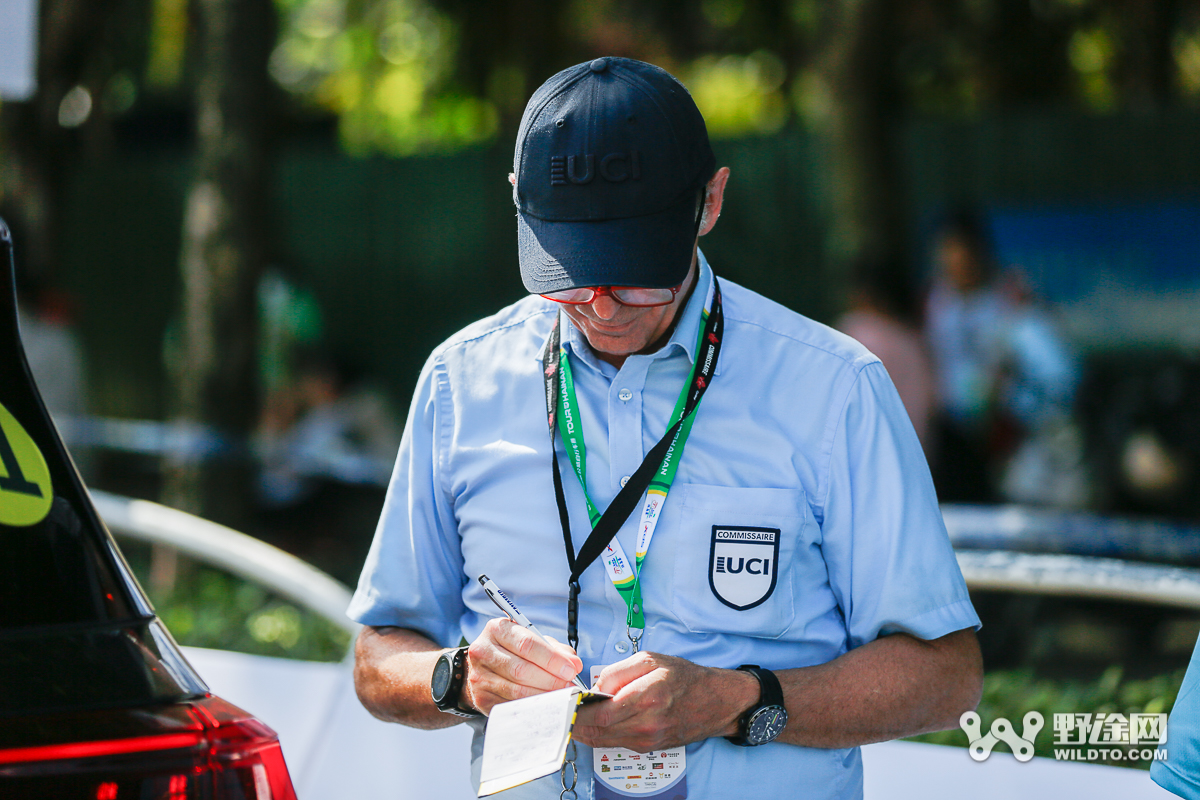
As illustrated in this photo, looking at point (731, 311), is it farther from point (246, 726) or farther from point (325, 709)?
point (325, 709)

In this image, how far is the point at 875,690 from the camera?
6.58 ft

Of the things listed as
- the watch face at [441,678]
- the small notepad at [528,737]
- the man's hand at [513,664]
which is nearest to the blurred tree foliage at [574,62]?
the watch face at [441,678]

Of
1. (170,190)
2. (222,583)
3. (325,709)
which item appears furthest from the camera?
(170,190)

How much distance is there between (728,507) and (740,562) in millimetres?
90

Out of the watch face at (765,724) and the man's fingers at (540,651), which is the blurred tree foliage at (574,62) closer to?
the man's fingers at (540,651)

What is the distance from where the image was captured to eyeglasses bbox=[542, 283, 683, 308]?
2.03m

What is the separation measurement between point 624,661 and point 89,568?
2.65 ft

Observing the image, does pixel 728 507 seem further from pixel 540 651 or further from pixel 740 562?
pixel 540 651

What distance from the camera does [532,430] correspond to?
215 cm

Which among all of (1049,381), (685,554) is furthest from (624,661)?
(1049,381)

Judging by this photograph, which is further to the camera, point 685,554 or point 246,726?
point 685,554

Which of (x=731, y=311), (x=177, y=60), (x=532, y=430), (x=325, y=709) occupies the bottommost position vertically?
(x=325, y=709)

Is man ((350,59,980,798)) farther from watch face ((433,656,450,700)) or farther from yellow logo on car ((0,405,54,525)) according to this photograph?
yellow logo on car ((0,405,54,525))

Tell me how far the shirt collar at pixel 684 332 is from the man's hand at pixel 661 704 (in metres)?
0.52
